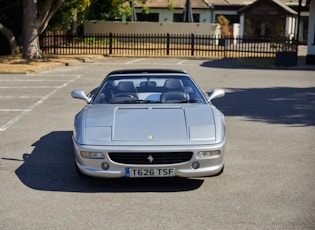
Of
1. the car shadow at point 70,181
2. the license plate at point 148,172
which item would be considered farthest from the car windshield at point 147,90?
the license plate at point 148,172

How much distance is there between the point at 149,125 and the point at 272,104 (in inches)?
315

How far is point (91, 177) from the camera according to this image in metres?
7.39

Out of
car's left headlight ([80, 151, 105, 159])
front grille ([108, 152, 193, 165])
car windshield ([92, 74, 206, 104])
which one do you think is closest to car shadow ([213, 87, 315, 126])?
car windshield ([92, 74, 206, 104])

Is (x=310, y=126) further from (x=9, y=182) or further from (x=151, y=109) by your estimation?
(x=9, y=182)

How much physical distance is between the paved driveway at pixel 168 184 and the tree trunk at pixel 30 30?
13149 mm

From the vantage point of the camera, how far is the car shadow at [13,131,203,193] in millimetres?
6938

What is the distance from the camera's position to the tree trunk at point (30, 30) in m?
26.3

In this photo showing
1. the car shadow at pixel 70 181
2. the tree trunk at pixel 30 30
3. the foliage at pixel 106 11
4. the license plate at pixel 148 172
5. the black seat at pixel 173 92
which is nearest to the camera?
→ the license plate at pixel 148 172

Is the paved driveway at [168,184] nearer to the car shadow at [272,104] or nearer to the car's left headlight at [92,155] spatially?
the car shadow at [272,104]

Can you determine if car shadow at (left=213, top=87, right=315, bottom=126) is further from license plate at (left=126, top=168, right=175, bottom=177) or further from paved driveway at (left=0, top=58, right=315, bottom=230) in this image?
license plate at (left=126, top=168, right=175, bottom=177)

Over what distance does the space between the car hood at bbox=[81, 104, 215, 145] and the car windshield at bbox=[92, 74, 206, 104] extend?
408 millimetres

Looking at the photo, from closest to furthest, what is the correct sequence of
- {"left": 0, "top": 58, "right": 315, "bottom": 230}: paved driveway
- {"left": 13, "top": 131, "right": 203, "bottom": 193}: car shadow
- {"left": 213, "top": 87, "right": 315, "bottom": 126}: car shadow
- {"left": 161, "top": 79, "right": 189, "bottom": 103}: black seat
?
{"left": 0, "top": 58, "right": 315, "bottom": 230}: paved driveway, {"left": 13, "top": 131, "right": 203, "bottom": 193}: car shadow, {"left": 161, "top": 79, "right": 189, "bottom": 103}: black seat, {"left": 213, "top": 87, "right": 315, "bottom": 126}: car shadow

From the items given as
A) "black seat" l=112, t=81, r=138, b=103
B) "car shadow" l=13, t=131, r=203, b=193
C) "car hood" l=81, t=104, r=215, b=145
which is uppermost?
"black seat" l=112, t=81, r=138, b=103

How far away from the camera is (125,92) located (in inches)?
325
